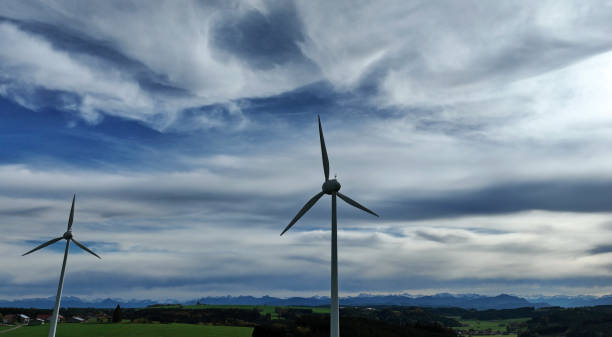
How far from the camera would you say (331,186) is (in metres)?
57.3

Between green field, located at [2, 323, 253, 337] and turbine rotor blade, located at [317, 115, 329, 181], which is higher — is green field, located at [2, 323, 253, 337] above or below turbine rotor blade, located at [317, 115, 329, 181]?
below

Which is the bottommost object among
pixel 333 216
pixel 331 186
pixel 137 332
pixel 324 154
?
pixel 137 332

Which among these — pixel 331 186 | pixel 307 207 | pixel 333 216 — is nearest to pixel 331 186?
pixel 331 186

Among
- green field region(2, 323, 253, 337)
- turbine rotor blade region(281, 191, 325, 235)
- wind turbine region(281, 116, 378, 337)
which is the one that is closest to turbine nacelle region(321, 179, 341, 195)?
wind turbine region(281, 116, 378, 337)

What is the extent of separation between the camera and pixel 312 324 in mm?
105000

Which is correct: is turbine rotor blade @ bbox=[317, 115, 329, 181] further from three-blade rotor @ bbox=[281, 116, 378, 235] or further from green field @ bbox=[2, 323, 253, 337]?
green field @ bbox=[2, 323, 253, 337]

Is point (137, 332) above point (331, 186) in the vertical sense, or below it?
below

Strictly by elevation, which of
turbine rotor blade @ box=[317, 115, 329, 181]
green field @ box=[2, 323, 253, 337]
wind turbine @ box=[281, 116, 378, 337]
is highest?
turbine rotor blade @ box=[317, 115, 329, 181]

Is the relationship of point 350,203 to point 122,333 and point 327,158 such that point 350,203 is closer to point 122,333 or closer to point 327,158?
point 327,158

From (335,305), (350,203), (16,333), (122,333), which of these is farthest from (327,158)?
(16,333)

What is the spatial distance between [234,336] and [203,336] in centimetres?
1078

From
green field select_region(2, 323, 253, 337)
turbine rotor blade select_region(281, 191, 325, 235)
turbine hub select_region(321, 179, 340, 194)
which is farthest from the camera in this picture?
green field select_region(2, 323, 253, 337)

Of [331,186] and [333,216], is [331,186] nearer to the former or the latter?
[331,186]

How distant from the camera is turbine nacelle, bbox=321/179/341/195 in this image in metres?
57.1
